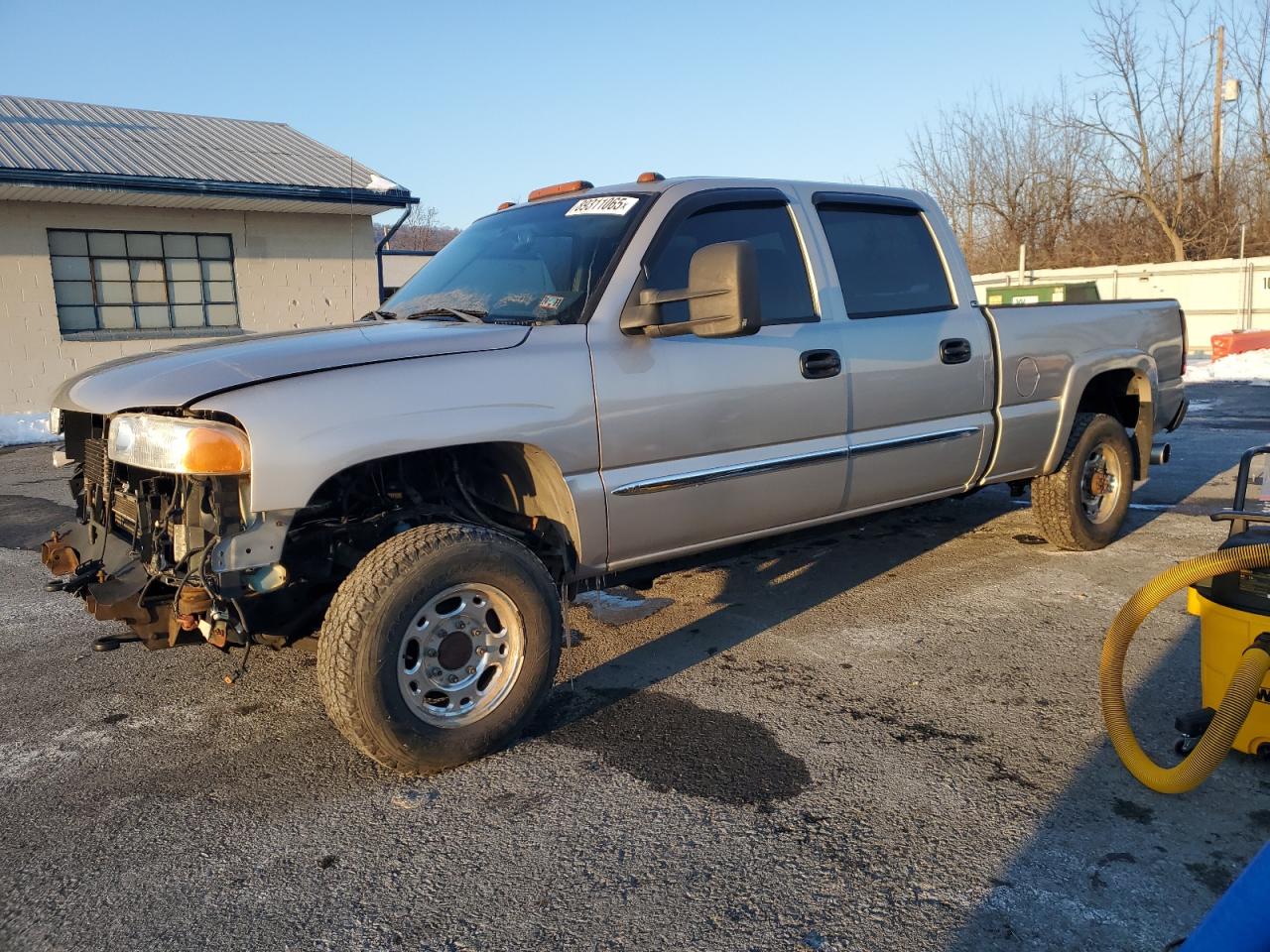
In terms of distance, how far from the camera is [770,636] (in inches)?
174

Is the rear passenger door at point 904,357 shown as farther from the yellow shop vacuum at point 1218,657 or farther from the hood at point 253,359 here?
the hood at point 253,359

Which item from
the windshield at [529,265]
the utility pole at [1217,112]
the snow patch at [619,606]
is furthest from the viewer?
the utility pole at [1217,112]

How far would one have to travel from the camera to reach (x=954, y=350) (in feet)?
15.2

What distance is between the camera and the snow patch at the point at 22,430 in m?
12.5

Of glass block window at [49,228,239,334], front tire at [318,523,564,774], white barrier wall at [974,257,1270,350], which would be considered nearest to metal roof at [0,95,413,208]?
glass block window at [49,228,239,334]

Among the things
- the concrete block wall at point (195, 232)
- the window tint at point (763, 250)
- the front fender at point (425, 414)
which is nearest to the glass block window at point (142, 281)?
the concrete block wall at point (195, 232)

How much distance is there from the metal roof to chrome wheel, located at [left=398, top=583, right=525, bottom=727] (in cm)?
1208

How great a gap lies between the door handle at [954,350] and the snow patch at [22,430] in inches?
462

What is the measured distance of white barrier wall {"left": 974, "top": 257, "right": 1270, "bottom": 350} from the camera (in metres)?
21.5

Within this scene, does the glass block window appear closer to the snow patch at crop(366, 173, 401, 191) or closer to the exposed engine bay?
the snow patch at crop(366, 173, 401, 191)

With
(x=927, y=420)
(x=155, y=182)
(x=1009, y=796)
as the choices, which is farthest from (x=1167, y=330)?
(x=155, y=182)

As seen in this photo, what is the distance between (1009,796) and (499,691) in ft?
5.36

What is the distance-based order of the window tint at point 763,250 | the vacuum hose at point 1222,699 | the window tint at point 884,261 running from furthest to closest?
1. the window tint at point 884,261
2. the window tint at point 763,250
3. the vacuum hose at point 1222,699

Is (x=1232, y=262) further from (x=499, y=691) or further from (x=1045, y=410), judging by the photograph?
(x=499, y=691)
